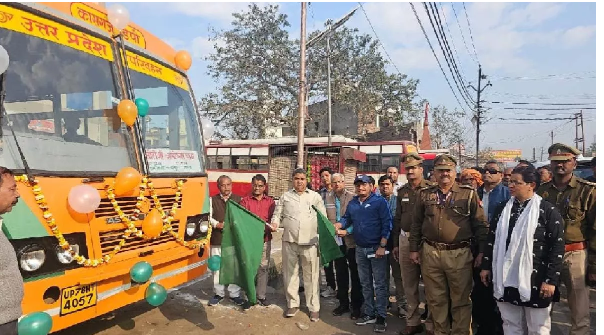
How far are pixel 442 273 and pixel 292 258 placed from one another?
1.79 metres

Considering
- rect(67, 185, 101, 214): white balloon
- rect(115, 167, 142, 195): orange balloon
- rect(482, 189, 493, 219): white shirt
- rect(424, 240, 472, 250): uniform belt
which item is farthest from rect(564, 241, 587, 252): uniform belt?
rect(67, 185, 101, 214): white balloon

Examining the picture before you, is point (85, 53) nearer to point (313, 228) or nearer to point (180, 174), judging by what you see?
point (180, 174)

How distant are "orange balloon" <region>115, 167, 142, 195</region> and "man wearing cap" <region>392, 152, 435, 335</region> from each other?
108 inches

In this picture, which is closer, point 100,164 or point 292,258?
point 100,164

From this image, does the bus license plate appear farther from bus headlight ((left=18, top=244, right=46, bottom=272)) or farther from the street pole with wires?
the street pole with wires

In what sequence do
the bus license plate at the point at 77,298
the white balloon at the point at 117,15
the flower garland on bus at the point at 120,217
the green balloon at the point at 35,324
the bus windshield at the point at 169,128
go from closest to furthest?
the green balloon at the point at 35,324 → the flower garland on bus at the point at 120,217 → the bus license plate at the point at 77,298 → the white balloon at the point at 117,15 → the bus windshield at the point at 169,128

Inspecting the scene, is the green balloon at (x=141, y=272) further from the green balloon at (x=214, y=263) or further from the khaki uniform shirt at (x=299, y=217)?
the khaki uniform shirt at (x=299, y=217)

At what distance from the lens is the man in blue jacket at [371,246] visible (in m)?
4.68

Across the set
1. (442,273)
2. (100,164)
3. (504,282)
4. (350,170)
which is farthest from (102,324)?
(350,170)

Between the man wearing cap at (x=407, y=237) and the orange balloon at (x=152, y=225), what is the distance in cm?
253

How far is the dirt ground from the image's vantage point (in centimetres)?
456

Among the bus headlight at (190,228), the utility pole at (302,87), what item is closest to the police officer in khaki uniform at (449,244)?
the bus headlight at (190,228)

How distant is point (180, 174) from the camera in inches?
175

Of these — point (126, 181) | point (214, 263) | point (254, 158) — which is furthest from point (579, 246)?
point (254, 158)
